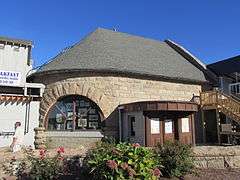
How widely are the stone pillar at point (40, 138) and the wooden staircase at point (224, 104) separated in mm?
12280

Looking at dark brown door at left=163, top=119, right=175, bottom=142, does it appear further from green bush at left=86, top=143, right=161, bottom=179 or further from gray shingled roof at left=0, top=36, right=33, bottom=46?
gray shingled roof at left=0, top=36, right=33, bottom=46

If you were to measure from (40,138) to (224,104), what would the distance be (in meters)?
13.2

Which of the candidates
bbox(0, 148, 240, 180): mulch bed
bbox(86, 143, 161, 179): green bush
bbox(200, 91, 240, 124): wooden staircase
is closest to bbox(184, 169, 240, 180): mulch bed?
bbox(0, 148, 240, 180): mulch bed

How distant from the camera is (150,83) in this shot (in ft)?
74.3

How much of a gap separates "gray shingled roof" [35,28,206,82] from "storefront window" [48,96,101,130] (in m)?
2.27

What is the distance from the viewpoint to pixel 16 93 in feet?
66.6

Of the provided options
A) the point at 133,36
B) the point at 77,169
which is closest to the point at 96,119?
the point at 77,169

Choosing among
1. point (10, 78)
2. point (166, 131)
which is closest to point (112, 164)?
point (166, 131)

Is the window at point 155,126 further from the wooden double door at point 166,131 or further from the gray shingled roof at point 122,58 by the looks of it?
the gray shingled roof at point 122,58

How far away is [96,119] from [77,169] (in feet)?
28.6

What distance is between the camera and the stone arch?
2069 centimetres

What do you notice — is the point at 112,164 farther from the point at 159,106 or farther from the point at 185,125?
the point at 185,125

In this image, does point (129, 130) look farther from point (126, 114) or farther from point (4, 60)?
point (4, 60)

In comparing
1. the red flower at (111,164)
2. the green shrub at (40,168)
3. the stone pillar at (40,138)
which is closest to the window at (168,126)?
the stone pillar at (40,138)
